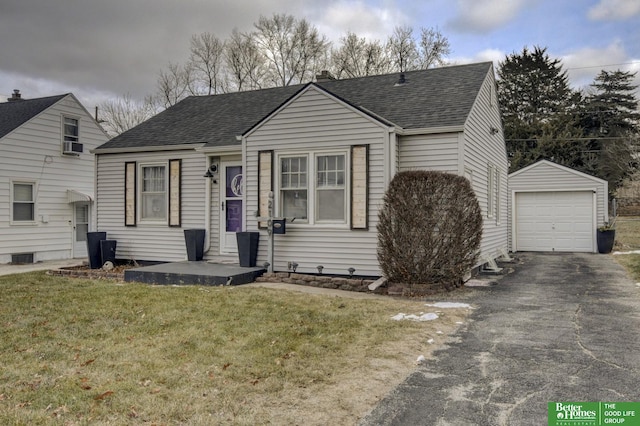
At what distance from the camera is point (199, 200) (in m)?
11.3

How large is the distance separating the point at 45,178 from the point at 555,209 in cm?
1699

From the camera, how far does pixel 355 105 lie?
30.1 ft

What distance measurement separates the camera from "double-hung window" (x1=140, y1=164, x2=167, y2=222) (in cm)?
1186

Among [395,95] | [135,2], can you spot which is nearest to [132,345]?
[395,95]

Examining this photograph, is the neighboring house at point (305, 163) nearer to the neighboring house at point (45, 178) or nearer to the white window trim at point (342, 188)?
the white window trim at point (342, 188)

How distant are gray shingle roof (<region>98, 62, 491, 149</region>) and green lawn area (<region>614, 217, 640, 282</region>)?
5.18 metres

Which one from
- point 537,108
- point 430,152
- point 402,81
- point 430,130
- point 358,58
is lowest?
point 430,152

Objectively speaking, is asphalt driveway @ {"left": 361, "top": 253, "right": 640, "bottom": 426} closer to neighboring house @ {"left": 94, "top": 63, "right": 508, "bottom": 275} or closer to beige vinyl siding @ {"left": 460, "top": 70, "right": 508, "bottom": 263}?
neighboring house @ {"left": 94, "top": 63, "right": 508, "bottom": 275}

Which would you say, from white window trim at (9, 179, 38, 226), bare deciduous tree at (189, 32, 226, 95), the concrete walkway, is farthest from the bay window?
bare deciduous tree at (189, 32, 226, 95)

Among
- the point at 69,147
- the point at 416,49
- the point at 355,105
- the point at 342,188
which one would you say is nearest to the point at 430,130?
the point at 355,105

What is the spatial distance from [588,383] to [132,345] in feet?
14.0

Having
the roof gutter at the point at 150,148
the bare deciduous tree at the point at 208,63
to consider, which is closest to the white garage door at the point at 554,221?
the roof gutter at the point at 150,148

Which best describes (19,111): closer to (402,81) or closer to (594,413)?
(402,81)

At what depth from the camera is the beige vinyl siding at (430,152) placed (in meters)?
9.02
